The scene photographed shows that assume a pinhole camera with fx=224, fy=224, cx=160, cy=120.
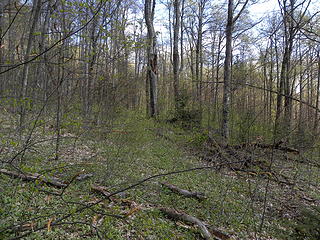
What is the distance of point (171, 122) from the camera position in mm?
12227

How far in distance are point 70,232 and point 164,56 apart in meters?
29.5

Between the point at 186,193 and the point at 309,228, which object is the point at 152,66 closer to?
the point at 186,193

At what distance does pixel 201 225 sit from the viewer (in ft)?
11.5

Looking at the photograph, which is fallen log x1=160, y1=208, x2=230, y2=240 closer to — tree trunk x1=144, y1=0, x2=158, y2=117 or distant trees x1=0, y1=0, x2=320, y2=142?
distant trees x1=0, y1=0, x2=320, y2=142

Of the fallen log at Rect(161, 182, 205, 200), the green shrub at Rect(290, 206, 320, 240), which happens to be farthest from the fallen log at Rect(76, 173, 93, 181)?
the green shrub at Rect(290, 206, 320, 240)

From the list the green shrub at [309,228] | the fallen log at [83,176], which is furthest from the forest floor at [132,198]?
the green shrub at [309,228]

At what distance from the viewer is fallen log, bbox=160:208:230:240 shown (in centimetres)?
336

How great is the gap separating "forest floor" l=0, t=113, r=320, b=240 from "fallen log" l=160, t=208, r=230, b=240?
0.08 meters

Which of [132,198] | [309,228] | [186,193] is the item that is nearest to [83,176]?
[132,198]

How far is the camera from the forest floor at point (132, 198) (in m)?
2.57

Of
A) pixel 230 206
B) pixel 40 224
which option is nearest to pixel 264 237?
pixel 230 206

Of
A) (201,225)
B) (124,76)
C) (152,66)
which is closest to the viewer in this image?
(201,225)

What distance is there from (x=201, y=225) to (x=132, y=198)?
1.45 m

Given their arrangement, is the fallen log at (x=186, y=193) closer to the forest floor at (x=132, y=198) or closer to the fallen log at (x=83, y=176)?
the forest floor at (x=132, y=198)
